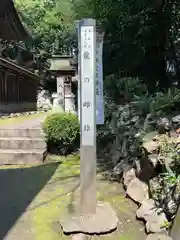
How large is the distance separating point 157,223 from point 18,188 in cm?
282

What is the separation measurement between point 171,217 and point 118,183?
7.37 feet

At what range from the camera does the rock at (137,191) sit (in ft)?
16.0

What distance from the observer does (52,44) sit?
99.5 ft

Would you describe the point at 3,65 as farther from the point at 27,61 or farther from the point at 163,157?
the point at 27,61

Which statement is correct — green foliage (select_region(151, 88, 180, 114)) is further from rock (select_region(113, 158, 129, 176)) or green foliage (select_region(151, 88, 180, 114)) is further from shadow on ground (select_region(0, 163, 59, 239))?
shadow on ground (select_region(0, 163, 59, 239))

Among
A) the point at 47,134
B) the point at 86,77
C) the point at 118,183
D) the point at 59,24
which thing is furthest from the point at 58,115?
the point at 59,24

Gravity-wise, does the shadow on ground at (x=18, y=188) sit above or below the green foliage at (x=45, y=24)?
below

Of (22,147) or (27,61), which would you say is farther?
(27,61)

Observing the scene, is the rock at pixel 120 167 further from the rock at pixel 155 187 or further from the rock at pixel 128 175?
the rock at pixel 155 187

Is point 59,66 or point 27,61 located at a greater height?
point 27,61

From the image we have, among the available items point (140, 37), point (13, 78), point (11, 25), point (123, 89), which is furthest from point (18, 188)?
point (13, 78)

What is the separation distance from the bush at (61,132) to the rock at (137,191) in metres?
3.26

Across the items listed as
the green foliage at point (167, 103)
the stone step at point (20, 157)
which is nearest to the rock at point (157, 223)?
the green foliage at point (167, 103)

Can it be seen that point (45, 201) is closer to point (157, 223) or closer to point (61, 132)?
point (157, 223)
